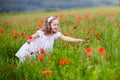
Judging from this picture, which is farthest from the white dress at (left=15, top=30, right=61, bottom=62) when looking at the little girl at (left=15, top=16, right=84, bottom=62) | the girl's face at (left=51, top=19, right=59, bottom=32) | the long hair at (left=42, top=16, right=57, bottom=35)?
the girl's face at (left=51, top=19, right=59, bottom=32)

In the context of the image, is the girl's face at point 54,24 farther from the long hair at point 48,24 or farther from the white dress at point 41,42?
the white dress at point 41,42

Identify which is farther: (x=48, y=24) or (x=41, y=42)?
(x=41, y=42)

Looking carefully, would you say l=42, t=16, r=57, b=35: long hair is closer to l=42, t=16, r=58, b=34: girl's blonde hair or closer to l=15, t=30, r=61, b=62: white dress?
l=42, t=16, r=58, b=34: girl's blonde hair

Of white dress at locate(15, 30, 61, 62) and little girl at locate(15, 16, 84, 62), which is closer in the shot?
little girl at locate(15, 16, 84, 62)

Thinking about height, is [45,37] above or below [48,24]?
below

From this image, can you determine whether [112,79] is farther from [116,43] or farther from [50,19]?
[50,19]

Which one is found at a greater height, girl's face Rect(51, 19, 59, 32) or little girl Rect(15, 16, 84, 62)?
girl's face Rect(51, 19, 59, 32)

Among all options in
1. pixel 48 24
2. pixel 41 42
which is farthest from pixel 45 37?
pixel 48 24

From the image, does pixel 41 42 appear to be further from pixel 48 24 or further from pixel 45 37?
pixel 48 24

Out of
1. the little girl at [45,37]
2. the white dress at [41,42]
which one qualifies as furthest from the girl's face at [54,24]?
the white dress at [41,42]

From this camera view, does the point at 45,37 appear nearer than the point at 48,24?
No

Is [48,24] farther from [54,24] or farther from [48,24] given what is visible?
[54,24]

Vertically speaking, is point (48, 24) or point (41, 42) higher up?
point (48, 24)

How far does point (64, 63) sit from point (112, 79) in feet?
2.24
